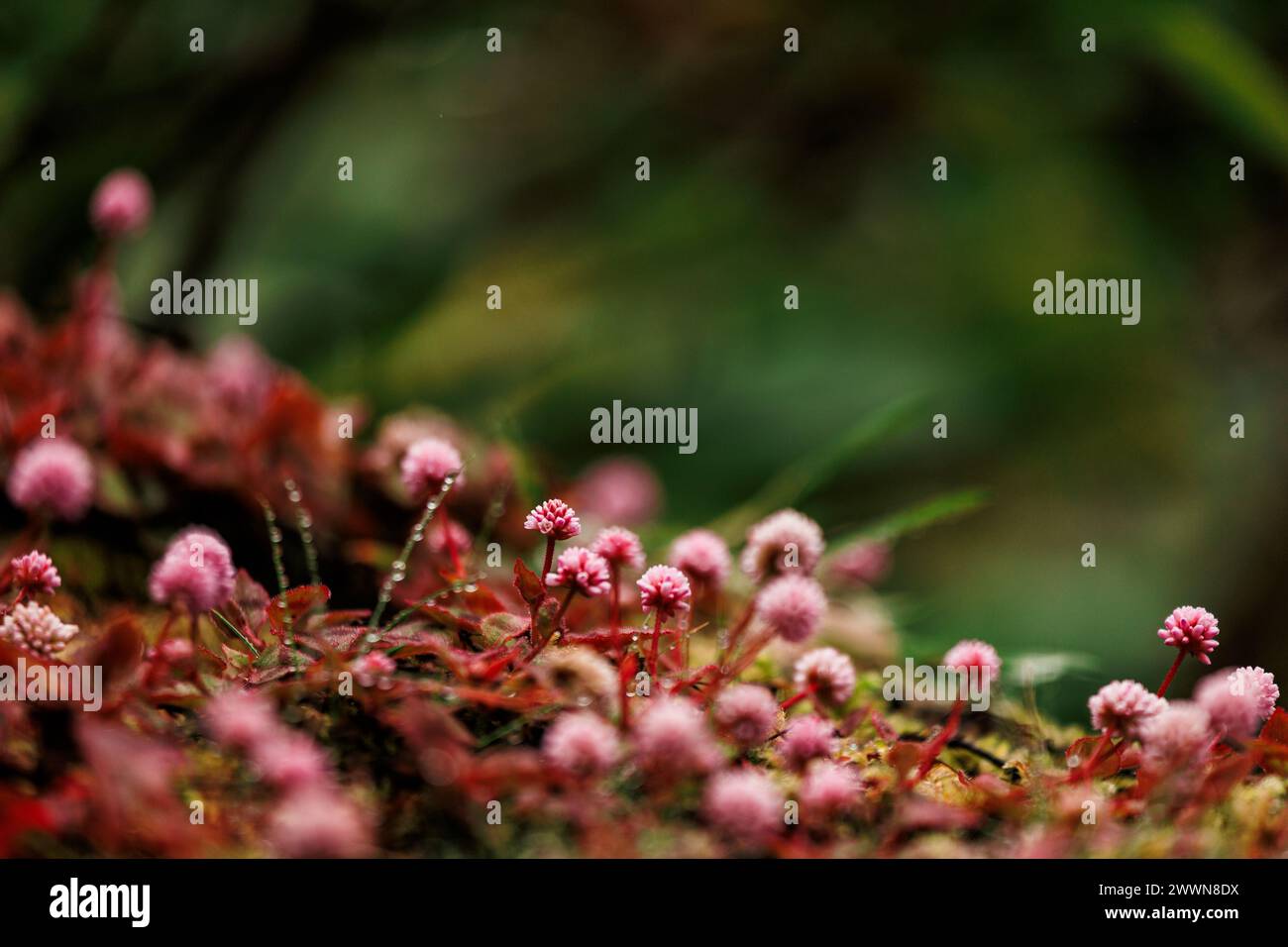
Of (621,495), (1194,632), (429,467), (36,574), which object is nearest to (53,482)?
(36,574)

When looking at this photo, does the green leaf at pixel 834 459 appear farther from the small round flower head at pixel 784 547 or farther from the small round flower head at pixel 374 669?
the small round flower head at pixel 374 669

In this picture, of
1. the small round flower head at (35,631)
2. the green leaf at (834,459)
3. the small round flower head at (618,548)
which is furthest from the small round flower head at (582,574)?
the green leaf at (834,459)

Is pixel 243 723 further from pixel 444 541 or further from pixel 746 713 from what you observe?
pixel 444 541

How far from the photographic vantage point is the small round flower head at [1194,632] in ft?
2.12

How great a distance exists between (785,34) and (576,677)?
2.30 metres

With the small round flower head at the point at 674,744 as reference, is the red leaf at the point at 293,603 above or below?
above

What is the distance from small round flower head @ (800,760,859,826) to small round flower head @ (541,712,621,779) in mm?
112

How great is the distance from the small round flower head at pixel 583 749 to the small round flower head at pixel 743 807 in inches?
2.0

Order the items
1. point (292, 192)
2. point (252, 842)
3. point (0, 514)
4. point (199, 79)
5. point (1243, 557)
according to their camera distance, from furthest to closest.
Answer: point (292, 192), point (1243, 557), point (199, 79), point (0, 514), point (252, 842)

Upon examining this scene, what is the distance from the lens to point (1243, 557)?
2523mm

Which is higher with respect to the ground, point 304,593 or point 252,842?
point 304,593

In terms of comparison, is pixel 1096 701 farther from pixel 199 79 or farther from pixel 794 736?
pixel 199 79

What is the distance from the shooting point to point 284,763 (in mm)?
470
